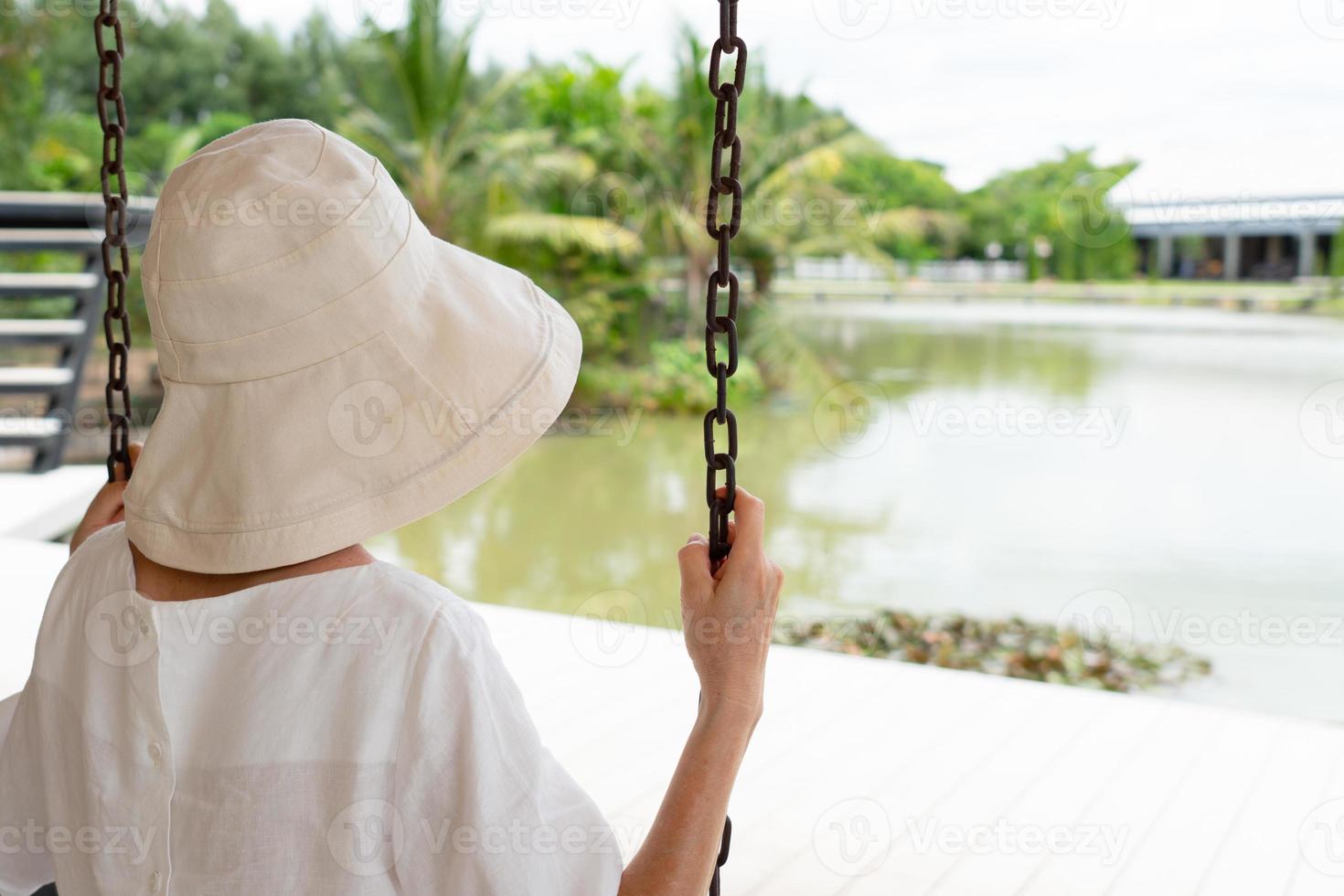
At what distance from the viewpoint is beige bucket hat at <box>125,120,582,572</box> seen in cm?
73

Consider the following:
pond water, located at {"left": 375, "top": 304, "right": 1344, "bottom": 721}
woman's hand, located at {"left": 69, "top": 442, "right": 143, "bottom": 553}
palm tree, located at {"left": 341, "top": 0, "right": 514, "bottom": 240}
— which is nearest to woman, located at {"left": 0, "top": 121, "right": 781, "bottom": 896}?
woman's hand, located at {"left": 69, "top": 442, "right": 143, "bottom": 553}

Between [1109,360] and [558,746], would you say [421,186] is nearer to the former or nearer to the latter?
[1109,360]

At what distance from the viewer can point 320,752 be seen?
2.35 feet

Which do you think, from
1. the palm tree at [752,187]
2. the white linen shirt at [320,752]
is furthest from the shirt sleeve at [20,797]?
the palm tree at [752,187]

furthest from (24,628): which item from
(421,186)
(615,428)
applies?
(421,186)

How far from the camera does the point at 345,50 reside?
17.7 m

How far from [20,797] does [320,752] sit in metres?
0.36

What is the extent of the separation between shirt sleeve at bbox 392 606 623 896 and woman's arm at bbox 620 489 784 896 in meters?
0.09

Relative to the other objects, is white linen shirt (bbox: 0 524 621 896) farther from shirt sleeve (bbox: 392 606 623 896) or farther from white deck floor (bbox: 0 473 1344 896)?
white deck floor (bbox: 0 473 1344 896)

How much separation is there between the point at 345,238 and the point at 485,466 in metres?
0.17

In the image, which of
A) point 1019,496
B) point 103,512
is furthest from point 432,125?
point 103,512

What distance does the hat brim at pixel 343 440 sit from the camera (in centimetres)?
74

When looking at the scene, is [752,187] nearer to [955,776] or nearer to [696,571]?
[955,776]

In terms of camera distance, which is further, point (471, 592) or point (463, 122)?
point (463, 122)
